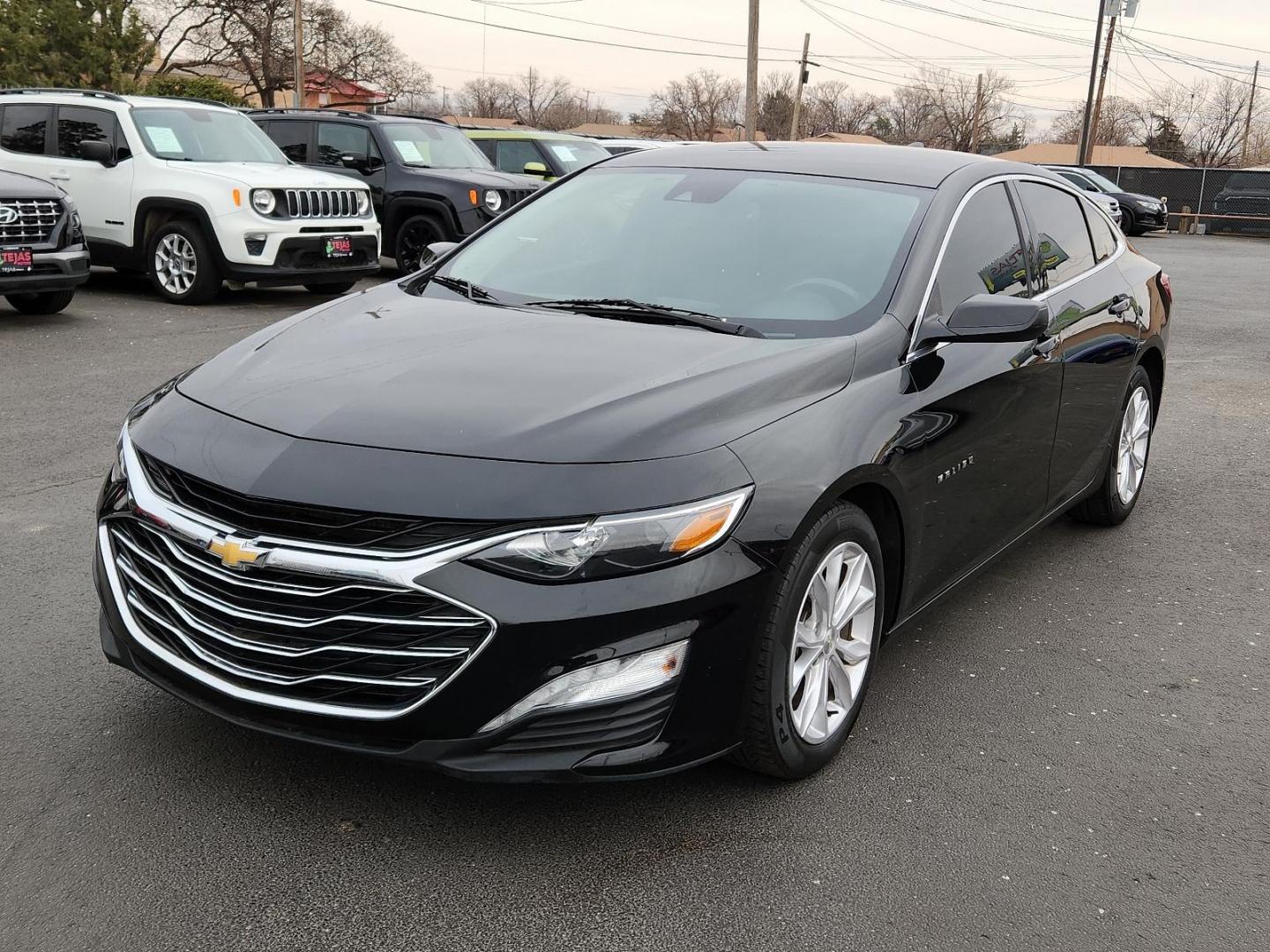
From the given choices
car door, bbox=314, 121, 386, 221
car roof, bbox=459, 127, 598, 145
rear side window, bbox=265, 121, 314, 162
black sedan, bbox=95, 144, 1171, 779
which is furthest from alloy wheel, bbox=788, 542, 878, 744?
car roof, bbox=459, 127, 598, 145

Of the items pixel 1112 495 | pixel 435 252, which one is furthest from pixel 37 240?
pixel 1112 495

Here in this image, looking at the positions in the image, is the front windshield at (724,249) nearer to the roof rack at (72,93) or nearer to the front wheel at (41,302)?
the front wheel at (41,302)

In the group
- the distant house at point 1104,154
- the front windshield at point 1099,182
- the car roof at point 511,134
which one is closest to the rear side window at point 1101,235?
the car roof at point 511,134

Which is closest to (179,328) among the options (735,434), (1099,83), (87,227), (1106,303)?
(87,227)

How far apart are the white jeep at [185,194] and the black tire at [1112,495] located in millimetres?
8242

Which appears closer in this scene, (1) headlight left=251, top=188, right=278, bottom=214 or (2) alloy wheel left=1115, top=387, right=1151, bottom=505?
(2) alloy wheel left=1115, top=387, right=1151, bottom=505

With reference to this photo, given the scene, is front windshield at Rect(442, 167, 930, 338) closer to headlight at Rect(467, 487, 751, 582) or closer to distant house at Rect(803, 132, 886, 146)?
distant house at Rect(803, 132, 886, 146)

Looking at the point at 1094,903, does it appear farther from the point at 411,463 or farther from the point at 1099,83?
the point at 1099,83

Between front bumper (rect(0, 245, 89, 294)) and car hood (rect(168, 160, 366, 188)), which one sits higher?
car hood (rect(168, 160, 366, 188))

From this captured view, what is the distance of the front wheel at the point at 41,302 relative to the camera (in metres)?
10.8

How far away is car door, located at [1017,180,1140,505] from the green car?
40.8 feet

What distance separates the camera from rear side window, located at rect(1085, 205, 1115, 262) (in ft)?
17.6

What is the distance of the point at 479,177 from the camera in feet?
45.9

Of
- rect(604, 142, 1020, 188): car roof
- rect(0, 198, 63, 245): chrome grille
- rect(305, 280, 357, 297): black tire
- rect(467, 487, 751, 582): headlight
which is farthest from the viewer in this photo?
rect(305, 280, 357, 297): black tire
